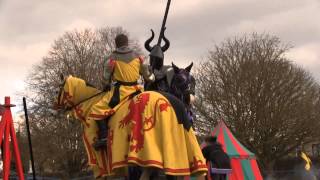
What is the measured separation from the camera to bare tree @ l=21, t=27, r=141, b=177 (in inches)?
1667

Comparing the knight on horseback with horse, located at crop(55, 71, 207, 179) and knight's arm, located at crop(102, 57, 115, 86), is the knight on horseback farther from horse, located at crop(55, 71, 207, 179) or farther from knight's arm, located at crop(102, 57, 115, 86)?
horse, located at crop(55, 71, 207, 179)

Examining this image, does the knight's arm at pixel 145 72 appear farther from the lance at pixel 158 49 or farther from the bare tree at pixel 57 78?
the bare tree at pixel 57 78

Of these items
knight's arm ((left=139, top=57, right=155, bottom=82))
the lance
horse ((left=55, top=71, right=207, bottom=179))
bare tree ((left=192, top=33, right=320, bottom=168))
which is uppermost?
bare tree ((left=192, top=33, right=320, bottom=168))

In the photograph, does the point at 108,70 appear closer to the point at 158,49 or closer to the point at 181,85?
the point at 158,49

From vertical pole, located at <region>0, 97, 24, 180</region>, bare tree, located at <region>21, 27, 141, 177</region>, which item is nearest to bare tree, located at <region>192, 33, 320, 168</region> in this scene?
bare tree, located at <region>21, 27, 141, 177</region>

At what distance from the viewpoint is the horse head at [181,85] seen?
7.76 meters

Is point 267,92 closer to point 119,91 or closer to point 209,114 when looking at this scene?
point 209,114

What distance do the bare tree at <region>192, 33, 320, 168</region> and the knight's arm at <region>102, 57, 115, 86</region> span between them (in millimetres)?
32083

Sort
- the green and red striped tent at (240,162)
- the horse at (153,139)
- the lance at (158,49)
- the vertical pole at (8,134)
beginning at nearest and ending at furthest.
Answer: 1. the horse at (153,139)
2. the lance at (158,49)
3. the vertical pole at (8,134)
4. the green and red striped tent at (240,162)

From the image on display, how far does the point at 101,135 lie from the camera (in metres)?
7.03

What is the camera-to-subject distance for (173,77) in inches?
306

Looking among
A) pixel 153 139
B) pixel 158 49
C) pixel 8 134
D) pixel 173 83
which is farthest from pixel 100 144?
pixel 8 134

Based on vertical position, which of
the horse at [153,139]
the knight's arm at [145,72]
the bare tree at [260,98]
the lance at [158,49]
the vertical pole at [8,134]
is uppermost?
the bare tree at [260,98]

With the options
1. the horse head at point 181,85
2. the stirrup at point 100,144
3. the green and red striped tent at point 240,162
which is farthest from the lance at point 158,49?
the green and red striped tent at point 240,162
